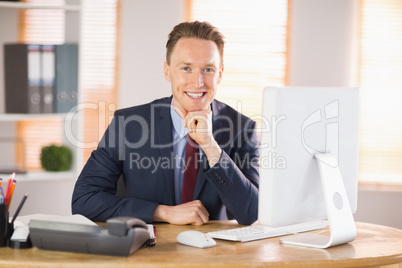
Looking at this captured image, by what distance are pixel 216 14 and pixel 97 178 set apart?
2282 millimetres

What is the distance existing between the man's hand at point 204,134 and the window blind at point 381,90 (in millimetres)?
2364

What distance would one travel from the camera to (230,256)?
5.47 feet

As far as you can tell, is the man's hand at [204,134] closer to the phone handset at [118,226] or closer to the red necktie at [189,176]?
the red necktie at [189,176]

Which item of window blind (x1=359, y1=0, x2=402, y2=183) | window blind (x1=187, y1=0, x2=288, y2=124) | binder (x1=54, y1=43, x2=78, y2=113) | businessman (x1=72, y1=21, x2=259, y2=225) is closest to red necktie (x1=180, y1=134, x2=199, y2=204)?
businessman (x1=72, y1=21, x2=259, y2=225)

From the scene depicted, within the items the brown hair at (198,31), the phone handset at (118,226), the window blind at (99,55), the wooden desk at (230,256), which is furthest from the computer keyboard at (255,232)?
the window blind at (99,55)

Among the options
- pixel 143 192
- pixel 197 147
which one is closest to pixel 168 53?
pixel 197 147

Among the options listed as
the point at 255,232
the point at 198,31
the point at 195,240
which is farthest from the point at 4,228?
the point at 198,31

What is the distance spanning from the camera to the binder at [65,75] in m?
3.42

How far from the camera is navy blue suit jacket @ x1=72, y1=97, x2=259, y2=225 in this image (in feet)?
7.27

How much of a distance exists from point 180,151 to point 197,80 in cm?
31

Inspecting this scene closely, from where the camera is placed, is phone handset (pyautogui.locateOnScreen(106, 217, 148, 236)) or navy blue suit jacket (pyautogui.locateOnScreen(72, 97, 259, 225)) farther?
navy blue suit jacket (pyautogui.locateOnScreen(72, 97, 259, 225))

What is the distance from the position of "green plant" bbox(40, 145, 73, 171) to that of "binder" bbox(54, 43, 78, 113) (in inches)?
9.2

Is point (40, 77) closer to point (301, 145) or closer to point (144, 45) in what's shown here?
point (144, 45)

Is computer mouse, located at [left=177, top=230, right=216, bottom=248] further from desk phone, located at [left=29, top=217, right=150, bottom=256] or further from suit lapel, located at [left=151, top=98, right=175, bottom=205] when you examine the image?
suit lapel, located at [left=151, top=98, right=175, bottom=205]
